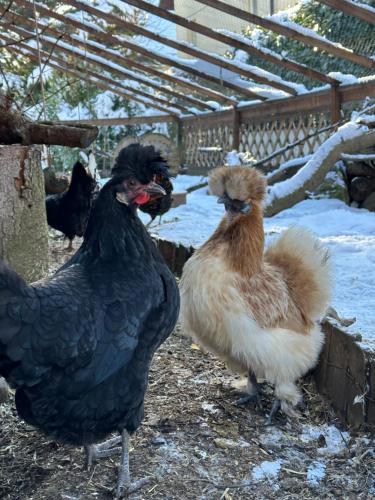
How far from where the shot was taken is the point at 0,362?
1551 mm

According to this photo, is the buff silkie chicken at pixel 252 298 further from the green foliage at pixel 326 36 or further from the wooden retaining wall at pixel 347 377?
the green foliage at pixel 326 36

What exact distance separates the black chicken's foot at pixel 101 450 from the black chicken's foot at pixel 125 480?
174 mm

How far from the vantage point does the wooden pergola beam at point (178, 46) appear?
7.56 m

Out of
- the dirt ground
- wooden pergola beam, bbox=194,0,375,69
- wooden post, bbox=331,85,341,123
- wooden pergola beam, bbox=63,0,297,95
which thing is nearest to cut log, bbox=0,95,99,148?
the dirt ground

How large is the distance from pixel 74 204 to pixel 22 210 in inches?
94.2

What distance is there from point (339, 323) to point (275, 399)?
21.1 inches

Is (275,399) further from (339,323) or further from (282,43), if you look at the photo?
(282,43)

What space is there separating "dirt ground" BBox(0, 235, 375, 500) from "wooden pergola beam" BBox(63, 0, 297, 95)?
21.7 ft

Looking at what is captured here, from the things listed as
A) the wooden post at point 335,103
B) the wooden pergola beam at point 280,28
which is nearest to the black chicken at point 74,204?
the wooden pergola beam at point 280,28

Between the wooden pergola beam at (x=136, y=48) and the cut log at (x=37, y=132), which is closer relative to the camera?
the cut log at (x=37, y=132)

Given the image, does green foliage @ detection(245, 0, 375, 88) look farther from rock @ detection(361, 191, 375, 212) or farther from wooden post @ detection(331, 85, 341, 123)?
rock @ detection(361, 191, 375, 212)

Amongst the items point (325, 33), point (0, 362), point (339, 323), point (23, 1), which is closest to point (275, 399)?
point (339, 323)

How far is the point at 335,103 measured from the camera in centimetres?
794

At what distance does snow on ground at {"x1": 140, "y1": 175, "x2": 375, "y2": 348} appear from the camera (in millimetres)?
3152
